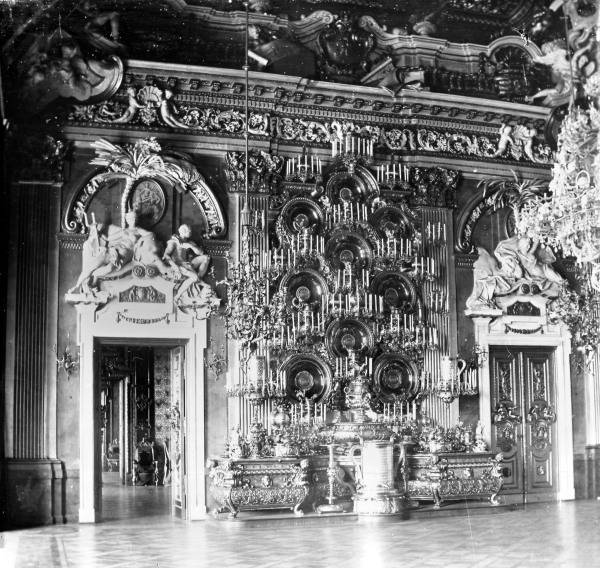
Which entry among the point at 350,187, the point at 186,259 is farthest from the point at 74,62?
the point at 350,187

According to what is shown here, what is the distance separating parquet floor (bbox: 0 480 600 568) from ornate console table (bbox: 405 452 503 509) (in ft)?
1.18

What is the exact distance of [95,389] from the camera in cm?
1213

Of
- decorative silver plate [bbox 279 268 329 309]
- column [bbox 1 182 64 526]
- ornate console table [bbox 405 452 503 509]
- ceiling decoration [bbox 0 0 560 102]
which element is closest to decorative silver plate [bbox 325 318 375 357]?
decorative silver plate [bbox 279 268 329 309]

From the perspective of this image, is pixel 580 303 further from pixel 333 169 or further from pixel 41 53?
pixel 41 53

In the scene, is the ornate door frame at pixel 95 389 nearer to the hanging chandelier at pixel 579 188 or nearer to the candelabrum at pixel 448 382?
the candelabrum at pixel 448 382

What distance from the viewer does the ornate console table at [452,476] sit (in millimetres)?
12586

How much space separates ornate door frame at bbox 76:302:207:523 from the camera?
11914 millimetres

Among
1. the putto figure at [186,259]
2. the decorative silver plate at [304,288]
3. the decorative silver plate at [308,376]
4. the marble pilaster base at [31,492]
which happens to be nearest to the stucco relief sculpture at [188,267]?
the putto figure at [186,259]

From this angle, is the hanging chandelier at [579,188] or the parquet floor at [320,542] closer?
the parquet floor at [320,542]

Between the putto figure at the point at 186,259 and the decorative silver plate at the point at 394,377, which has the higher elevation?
the putto figure at the point at 186,259

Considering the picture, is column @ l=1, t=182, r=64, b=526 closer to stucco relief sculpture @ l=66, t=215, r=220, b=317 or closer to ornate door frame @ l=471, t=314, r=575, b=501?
stucco relief sculpture @ l=66, t=215, r=220, b=317

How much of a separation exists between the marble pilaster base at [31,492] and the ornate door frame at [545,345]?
5.96 metres

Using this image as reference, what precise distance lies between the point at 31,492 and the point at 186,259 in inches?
137

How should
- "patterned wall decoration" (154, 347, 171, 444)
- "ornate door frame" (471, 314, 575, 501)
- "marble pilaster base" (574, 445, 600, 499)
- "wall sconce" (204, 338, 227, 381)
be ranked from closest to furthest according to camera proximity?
"wall sconce" (204, 338, 227, 381) < "ornate door frame" (471, 314, 575, 501) < "marble pilaster base" (574, 445, 600, 499) < "patterned wall decoration" (154, 347, 171, 444)
